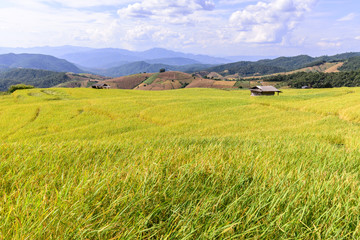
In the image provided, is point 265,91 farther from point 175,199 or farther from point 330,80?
point 330,80

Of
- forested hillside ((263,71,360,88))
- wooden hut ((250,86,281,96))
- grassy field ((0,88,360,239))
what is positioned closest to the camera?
grassy field ((0,88,360,239))

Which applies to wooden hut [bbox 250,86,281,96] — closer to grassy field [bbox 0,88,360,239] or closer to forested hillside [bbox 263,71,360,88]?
grassy field [bbox 0,88,360,239]

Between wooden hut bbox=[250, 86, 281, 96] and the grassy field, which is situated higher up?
the grassy field

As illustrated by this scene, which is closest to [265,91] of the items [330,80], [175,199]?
[175,199]

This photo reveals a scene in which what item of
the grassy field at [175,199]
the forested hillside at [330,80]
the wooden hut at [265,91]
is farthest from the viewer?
the forested hillside at [330,80]

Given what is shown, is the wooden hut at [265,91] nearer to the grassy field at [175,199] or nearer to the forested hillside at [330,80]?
the grassy field at [175,199]

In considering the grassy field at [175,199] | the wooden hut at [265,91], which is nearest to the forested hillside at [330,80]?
the wooden hut at [265,91]

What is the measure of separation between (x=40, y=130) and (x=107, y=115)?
8.11 meters

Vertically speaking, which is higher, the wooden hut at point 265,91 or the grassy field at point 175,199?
the grassy field at point 175,199

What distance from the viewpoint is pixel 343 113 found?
21844 mm

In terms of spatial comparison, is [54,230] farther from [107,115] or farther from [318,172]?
[107,115]

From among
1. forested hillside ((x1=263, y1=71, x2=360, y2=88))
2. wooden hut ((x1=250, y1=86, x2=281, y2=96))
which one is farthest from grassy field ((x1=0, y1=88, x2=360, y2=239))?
forested hillside ((x1=263, y1=71, x2=360, y2=88))

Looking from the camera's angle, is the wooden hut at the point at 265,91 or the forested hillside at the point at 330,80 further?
the forested hillside at the point at 330,80

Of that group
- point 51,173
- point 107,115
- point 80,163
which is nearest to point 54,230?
point 51,173
